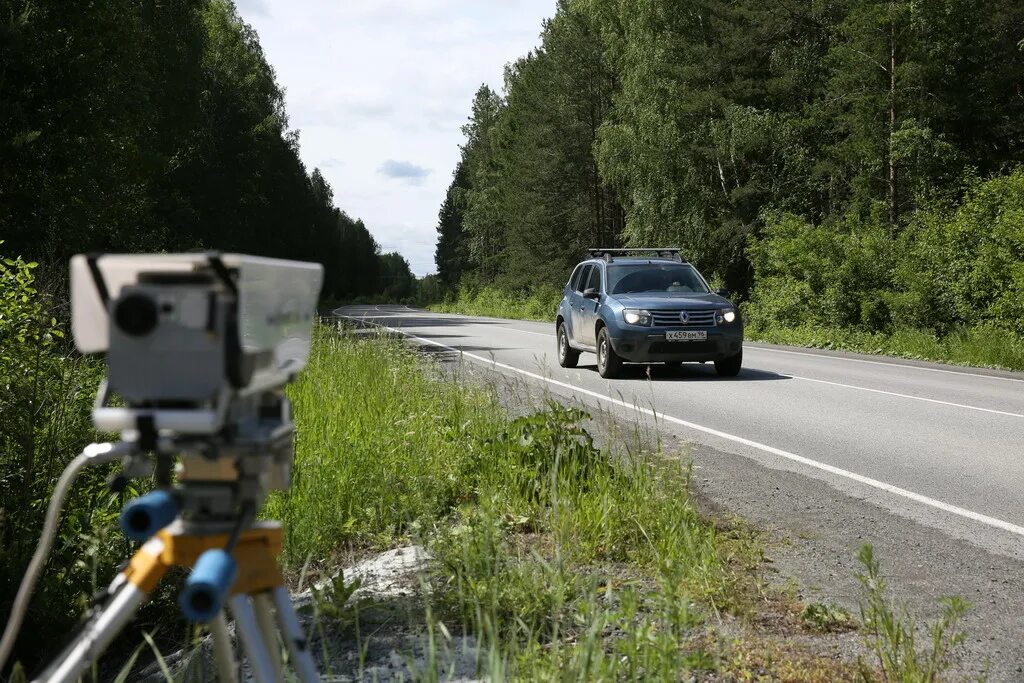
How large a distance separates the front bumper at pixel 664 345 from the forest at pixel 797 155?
7463mm

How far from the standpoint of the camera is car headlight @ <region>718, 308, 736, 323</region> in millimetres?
14547

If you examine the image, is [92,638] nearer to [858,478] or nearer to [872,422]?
[858,478]

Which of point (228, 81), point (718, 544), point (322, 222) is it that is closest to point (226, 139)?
point (228, 81)

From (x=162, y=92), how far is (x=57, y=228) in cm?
2028

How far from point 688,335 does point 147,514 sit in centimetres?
1332

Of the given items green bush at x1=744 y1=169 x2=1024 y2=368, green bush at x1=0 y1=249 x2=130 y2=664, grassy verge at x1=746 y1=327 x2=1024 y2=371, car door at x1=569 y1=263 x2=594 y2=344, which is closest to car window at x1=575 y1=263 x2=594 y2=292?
car door at x1=569 y1=263 x2=594 y2=344

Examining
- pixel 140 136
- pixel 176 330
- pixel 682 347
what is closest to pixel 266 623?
pixel 176 330

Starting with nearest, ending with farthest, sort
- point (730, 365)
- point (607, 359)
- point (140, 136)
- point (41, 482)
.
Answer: point (41, 482) < point (607, 359) < point (730, 365) < point (140, 136)

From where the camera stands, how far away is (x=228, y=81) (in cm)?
5372

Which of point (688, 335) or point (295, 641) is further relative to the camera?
point (688, 335)

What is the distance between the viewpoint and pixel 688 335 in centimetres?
1438

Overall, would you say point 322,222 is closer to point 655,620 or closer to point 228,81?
point 228,81

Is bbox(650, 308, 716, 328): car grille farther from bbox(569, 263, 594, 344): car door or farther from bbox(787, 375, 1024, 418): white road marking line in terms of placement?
bbox(569, 263, 594, 344): car door

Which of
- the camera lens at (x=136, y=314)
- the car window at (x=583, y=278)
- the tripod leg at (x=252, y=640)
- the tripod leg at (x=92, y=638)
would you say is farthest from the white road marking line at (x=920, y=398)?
the camera lens at (x=136, y=314)
